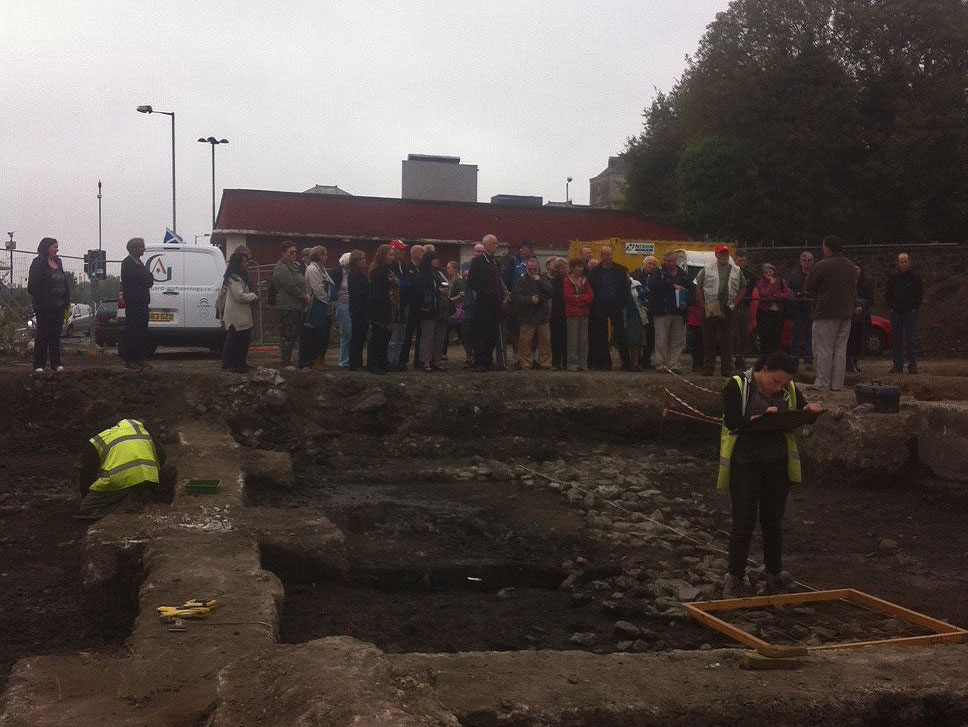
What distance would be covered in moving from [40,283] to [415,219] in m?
24.9

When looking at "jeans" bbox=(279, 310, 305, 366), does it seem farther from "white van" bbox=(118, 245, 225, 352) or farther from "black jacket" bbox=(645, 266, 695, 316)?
"black jacket" bbox=(645, 266, 695, 316)

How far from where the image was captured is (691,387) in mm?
14078

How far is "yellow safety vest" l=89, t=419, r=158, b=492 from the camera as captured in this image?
9.05m

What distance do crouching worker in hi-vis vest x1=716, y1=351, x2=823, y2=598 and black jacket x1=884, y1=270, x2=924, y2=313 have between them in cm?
862

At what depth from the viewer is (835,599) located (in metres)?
7.57

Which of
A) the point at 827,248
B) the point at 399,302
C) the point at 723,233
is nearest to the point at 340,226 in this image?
the point at 723,233

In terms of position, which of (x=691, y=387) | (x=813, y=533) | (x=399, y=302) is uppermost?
(x=399, y=302)

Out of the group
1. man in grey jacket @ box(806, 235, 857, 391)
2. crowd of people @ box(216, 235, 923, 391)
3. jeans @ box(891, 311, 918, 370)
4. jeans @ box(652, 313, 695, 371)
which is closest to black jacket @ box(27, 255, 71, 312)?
crowd of people @ box(216, 235, 923, 391)

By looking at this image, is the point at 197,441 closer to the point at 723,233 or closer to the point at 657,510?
the point at 657,510

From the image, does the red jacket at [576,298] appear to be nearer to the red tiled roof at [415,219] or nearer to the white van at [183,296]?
the white van at [183,296]

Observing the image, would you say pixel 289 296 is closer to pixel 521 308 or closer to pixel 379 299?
pixel 379 299

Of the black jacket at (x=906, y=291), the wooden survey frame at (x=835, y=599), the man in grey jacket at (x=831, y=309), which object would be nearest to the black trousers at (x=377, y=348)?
the man in grey jacket at (x=831, y=309)

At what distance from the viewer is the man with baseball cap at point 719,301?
1453 cm

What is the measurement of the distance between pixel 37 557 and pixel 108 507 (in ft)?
3.22
